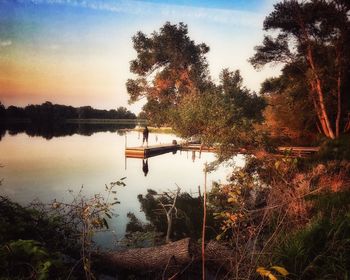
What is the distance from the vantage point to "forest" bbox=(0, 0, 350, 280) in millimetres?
5848

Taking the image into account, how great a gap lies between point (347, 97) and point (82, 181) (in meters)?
22.3

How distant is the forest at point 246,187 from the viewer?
5848 mm

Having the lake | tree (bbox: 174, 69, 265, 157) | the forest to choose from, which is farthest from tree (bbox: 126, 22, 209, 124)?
tree (bbox: 174, 69, 265, 157)

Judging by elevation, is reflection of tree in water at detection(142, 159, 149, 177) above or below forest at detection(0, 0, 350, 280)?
below

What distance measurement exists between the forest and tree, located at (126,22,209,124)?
13 cm

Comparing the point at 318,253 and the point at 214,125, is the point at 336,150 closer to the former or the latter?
the point at 214,125

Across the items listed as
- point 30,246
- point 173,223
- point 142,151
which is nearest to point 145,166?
point 142,151

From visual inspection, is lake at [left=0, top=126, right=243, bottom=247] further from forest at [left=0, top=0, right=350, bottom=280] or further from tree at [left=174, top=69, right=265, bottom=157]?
tree at [left=174, top=69, right=265, bottom=157]

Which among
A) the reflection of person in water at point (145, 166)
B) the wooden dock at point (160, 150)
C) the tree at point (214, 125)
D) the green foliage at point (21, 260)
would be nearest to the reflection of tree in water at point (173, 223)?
the tree at point (214, 125)

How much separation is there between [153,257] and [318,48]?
2303 centimetres

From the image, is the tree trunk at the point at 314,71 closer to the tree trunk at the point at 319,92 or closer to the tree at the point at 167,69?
the tree trunk at the point at 319,92

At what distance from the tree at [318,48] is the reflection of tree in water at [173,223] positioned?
14.6 meters

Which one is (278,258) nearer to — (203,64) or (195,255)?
(195,255)

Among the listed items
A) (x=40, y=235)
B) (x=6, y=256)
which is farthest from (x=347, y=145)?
(x=6, y=256)
